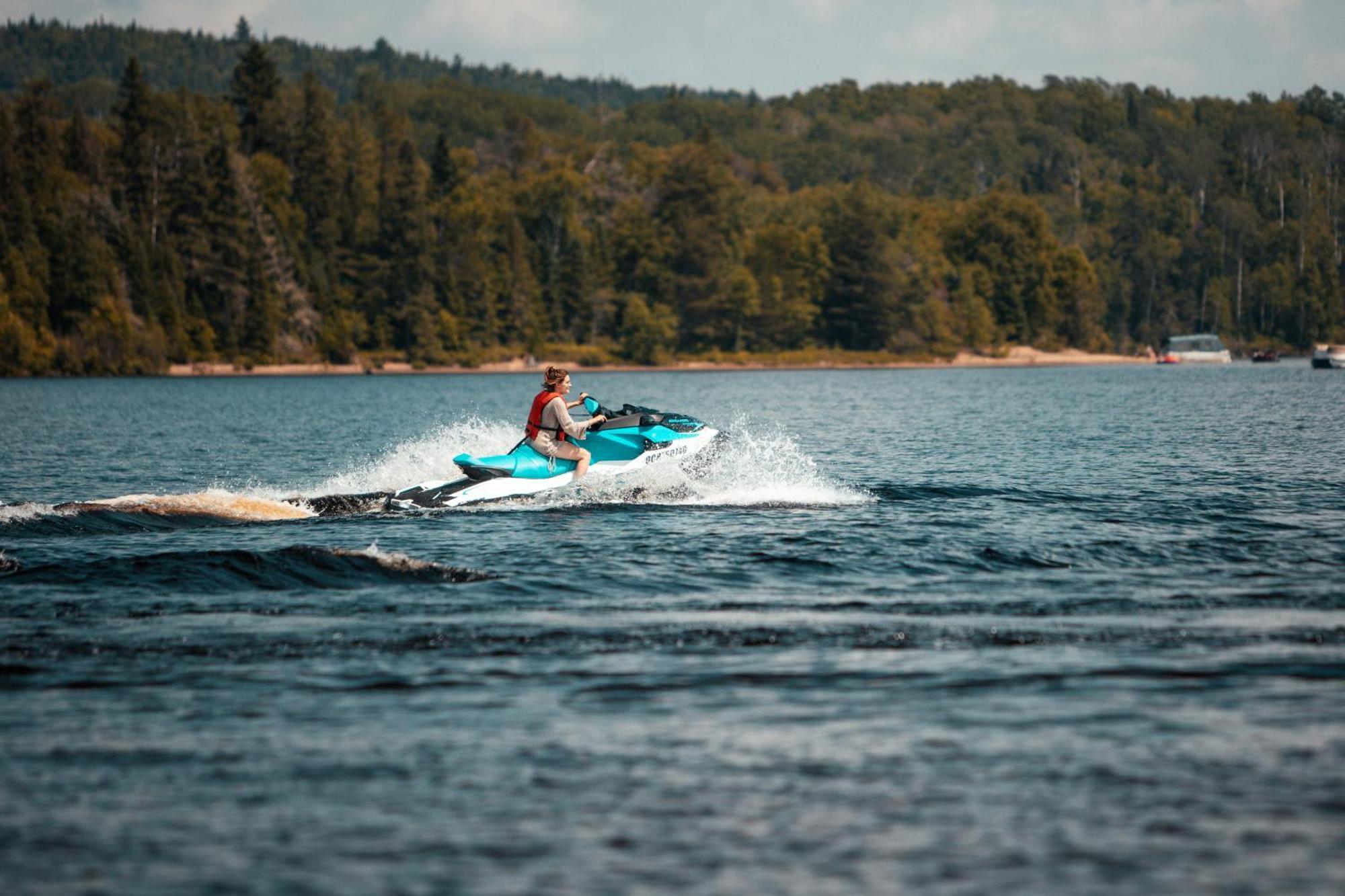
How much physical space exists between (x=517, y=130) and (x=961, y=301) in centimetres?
5989

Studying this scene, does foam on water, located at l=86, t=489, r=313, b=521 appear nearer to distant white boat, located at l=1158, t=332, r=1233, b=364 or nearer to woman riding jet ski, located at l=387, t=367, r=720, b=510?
woman riding jet ski, located at l=387, t=367, r=720, b=510

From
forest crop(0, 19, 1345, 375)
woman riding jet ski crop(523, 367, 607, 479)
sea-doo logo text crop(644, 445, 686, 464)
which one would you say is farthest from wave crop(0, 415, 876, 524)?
forest crop(0, 19, 1345, 375)

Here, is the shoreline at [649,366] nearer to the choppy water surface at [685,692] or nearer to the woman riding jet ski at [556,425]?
the woman riding jet ski at [556,425]

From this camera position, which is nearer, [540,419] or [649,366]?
[540,419]

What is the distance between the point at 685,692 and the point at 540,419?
13.4 meters

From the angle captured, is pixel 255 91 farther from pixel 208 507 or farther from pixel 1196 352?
pixel 208 507

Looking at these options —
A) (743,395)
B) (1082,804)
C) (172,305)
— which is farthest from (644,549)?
(172,305)

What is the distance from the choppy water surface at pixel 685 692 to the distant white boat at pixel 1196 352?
16688cm

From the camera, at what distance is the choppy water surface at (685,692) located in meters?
9.05

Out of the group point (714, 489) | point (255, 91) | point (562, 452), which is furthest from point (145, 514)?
point (255, 91)

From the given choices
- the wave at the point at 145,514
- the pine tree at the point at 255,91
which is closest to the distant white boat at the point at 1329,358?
the pine tree at the point at 255,91

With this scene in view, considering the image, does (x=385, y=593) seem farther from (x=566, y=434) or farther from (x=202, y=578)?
(x=566, y=434)

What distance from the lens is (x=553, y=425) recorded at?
84.1 feet

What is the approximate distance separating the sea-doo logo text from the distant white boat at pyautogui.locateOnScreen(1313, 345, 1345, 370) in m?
129
